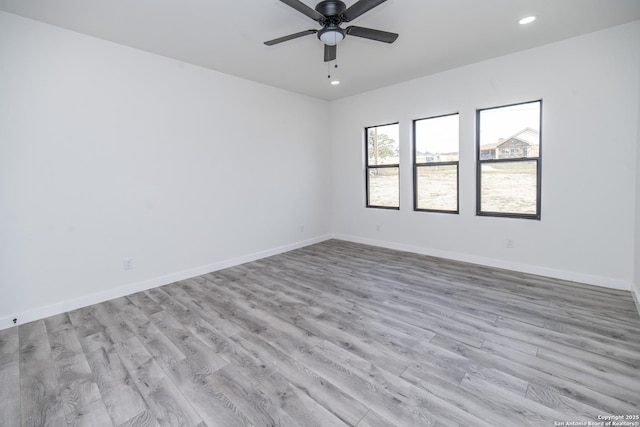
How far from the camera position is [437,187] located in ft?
15.9

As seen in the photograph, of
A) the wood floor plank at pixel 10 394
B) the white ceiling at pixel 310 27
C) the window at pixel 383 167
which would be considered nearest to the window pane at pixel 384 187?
the window at pixel 383 167

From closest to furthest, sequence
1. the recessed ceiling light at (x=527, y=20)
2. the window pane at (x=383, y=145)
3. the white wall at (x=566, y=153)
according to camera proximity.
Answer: the recessed ceiling light at (x=527, y=20), the white wall at (x=566, y=153), the window pane at (x=383, y=145)

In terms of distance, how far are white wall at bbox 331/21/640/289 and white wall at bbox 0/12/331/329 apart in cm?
288

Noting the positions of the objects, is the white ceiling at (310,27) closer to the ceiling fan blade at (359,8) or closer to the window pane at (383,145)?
the ceiling fan blade at (359,8)

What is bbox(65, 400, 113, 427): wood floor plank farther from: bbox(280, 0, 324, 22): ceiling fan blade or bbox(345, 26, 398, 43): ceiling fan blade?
bbox(345, 26, 398, 43): ceiling fan blade

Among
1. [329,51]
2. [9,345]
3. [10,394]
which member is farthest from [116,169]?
[329,51]

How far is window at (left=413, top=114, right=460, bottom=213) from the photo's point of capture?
15.2 ft

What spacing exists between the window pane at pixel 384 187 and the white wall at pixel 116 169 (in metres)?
1.88

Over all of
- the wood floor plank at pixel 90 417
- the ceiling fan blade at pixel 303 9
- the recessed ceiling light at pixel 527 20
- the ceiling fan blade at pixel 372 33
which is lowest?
the wood floor plank at pixel 90 417

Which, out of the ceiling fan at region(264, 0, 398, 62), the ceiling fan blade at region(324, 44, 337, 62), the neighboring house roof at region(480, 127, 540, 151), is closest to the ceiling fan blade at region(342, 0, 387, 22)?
the ceiling fan at region(264, 0, 398, 62)

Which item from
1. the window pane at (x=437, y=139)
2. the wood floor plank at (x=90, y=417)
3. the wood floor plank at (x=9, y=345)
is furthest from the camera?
the window pane at (x=437, y=139)

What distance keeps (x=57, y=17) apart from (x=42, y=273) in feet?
8.00

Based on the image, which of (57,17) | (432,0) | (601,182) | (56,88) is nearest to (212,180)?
(56,88)

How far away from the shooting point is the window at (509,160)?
3867mm
